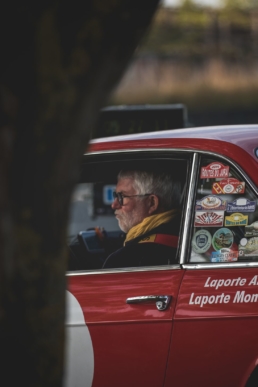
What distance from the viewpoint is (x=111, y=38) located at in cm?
A: 260

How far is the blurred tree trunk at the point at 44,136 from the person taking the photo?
2486 mm

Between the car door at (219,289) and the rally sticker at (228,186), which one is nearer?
the car door at (219,289)

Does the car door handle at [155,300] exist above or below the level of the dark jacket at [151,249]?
below

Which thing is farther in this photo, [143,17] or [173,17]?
[173,17]

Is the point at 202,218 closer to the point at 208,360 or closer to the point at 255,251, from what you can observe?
the point at 255,251

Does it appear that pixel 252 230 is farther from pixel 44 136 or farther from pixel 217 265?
pixel 44 136

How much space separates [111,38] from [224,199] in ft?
4.99

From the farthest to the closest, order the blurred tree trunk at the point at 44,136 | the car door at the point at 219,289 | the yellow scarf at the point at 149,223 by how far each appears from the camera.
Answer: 1. the yellow scarf at the point at 149,223
2. the car door at the point at 219,289
3. the blurred tree trunk at the point at 44,136

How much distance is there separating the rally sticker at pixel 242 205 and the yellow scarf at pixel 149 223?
407 mm

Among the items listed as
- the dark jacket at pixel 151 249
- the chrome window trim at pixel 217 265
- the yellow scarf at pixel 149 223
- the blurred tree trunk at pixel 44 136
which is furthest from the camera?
the yellow scarf at pixel 149 223

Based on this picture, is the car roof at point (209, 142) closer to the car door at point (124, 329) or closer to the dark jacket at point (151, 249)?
the dark jacket at point (151, 249)

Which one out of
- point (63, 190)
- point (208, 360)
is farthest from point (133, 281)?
point (63, 190)

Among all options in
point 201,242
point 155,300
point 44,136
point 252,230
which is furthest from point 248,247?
point 44,136

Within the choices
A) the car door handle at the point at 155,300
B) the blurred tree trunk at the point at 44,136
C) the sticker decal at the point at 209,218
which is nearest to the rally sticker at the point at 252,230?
the sticker decal at the point at 209,218
